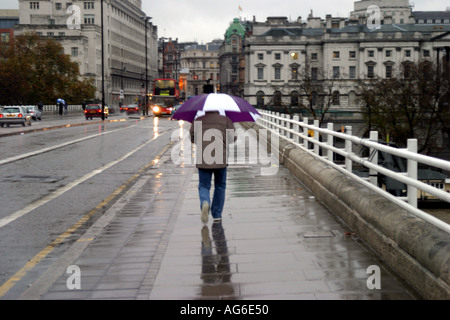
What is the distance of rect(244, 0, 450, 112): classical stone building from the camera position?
137 metres

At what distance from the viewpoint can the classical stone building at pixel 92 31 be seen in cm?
13204

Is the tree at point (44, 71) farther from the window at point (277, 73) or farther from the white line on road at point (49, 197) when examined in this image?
the white line on road at point (49, 197)

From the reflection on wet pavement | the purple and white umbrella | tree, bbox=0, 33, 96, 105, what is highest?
tree, bbox=0, 33, 96, 105

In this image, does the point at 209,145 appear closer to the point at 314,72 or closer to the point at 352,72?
the point at 314,72

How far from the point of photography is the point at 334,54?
140m

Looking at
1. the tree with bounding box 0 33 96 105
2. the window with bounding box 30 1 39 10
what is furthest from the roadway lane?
the window with bounding box 30 1 39 10

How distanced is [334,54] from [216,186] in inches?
5258

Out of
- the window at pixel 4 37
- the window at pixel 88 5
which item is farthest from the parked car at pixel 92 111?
the window at pixel 4 37

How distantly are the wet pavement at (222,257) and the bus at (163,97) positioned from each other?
6638 cm

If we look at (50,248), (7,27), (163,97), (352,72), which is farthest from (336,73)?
(50,248)

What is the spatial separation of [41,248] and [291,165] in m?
9.04

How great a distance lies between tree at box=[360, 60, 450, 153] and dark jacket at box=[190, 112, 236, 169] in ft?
219

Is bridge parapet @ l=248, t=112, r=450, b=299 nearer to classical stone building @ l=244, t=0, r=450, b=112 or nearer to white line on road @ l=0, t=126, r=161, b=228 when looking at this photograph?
white line on road @ l=0, t=126, r=161, b=228

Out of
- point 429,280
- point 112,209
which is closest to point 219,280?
point 429,280
